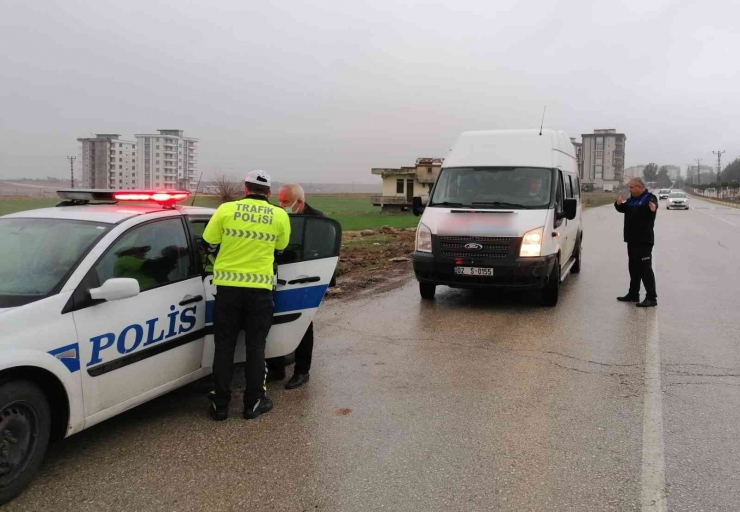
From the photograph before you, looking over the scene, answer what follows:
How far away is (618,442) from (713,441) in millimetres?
635

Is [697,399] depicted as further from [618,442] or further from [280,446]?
[280,446]

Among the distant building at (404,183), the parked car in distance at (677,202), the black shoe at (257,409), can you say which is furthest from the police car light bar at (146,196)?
the distant building at (404,183)

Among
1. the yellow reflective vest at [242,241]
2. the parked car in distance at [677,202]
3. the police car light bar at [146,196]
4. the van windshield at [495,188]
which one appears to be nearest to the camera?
the yellow reflective vest at [242,241]

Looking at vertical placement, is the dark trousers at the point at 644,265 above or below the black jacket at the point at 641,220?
below

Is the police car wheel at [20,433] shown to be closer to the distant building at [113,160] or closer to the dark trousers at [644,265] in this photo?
the dark trousers at [644,265]

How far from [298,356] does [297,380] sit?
0.21m

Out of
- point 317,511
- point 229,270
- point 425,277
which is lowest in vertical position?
point 317,511

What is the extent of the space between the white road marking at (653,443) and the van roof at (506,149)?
3.78 m

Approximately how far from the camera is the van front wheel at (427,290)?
29.9ft

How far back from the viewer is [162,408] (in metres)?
4.61

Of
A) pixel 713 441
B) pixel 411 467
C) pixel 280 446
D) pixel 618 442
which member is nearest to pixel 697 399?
pixel 713 441

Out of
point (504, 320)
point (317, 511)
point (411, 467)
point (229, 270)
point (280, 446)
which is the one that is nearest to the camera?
point (317, 511)

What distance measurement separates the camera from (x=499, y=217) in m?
8.27

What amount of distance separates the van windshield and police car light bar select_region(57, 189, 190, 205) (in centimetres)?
503
